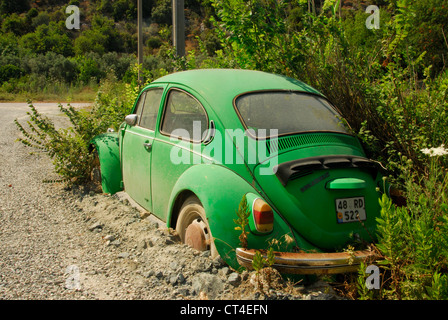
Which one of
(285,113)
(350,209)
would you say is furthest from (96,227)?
(350,209)

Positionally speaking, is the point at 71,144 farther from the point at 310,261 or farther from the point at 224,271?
the point at 310,261

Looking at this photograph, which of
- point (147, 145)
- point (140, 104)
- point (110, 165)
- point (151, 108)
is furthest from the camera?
point (110, 165)

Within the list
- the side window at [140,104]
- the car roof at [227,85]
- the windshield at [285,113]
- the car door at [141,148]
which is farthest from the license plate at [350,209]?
the side window at [140,104]

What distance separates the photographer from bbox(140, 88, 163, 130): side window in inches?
177

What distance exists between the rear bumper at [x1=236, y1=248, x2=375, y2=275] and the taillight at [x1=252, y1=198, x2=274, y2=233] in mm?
166

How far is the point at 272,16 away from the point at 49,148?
3934 mm

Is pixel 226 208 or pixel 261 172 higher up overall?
pixel 261 172

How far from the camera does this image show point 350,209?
3.17 metres

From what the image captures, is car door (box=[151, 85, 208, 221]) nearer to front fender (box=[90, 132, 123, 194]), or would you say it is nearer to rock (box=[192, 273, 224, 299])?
rock (box=[192, 273, 224, 299])

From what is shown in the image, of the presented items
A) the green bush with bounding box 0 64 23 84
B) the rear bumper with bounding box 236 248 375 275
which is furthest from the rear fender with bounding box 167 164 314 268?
the green bush with bounding box 0 64 23 84

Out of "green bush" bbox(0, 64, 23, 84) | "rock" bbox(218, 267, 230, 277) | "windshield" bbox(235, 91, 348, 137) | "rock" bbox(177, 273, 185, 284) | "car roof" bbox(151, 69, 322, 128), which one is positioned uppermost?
"green bush" bbox(0, 64, 23, 84)

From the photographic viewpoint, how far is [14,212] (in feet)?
16.3

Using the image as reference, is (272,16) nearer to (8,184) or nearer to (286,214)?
(286,214)

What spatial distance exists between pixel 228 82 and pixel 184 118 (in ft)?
1.84
